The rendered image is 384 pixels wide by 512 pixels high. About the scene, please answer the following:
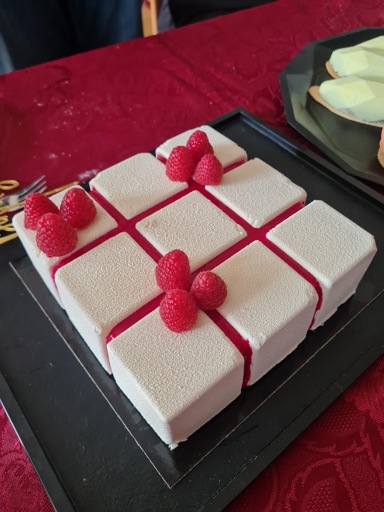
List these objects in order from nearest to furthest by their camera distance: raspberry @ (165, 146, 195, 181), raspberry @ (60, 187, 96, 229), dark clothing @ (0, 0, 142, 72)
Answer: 1. raspberry @ (60, 187, 96, 229)
2. raspberry @ (165, 146, 195, 181)
3. dark clothing @ (0, 0, 142, 72)

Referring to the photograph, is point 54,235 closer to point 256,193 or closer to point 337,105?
point 256,193

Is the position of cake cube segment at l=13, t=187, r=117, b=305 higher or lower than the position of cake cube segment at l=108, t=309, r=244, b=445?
higher

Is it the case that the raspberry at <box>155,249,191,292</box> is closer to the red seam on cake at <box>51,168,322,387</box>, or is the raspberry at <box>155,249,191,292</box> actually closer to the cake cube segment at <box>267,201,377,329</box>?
the red seam on cake at <box>51,168,322,387</box>

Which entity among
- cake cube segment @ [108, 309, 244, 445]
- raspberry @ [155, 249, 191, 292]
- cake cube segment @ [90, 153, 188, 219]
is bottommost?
cake cube segment @ [108, 309, 244, 445]

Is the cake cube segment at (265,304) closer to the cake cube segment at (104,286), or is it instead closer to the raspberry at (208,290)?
the raspberry at (208,290)

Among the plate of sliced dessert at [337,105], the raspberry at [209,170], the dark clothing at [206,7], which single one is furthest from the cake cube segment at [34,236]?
the dark clothing at [206,7]

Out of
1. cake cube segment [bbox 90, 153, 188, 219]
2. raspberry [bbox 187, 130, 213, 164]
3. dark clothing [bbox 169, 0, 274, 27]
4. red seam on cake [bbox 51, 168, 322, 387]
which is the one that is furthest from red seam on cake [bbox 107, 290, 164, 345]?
dark clothing [bbox 169, 0, 274, 27]

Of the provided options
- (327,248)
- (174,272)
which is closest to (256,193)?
(327,248)
